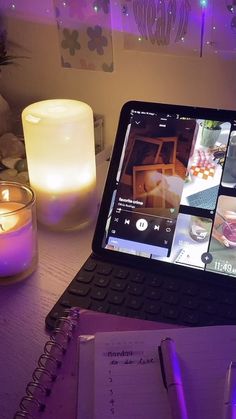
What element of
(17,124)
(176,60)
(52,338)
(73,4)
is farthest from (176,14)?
(52,338)

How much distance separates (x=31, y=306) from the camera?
22.9 inches

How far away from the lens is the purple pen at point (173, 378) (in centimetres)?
40

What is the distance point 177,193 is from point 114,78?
13.3 inches

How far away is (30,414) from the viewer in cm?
42

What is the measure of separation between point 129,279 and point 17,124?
1.70ft

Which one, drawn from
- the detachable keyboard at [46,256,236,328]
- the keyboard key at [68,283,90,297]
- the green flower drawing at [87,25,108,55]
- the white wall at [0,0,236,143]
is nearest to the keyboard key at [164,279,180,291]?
the detachable keyboard at [46,256,236,328]

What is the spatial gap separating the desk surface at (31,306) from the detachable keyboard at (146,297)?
3cm

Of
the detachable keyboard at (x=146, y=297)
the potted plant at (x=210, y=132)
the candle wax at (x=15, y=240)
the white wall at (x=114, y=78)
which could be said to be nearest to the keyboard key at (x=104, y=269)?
the detachable keyboard at (x=146, y=297)

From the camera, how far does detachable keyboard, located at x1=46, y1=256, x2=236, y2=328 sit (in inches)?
21.4

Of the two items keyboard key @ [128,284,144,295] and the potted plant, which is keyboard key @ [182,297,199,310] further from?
the potted plant

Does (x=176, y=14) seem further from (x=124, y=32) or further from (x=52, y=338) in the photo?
(x=52, y=338)

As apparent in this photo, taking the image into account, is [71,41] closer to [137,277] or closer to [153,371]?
[137,277]

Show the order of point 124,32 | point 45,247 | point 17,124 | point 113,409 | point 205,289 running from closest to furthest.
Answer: point 113,409
point 205,289
point 45,247
point 124,32
point 17,124

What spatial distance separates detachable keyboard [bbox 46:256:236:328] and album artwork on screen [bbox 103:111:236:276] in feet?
0.11
